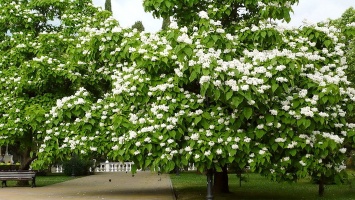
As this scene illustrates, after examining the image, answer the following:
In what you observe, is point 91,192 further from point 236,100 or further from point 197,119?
point 236,100

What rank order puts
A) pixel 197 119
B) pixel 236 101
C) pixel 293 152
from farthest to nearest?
1. pixel 293 152
2. pixel 197 119
3. pixel 236 101

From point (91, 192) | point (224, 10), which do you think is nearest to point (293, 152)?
point (224, 10)

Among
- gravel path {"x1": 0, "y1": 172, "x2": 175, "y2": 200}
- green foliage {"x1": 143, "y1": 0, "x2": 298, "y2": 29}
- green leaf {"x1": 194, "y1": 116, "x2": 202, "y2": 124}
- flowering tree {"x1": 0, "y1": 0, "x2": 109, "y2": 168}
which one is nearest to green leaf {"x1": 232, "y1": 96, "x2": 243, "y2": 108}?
green leaf {"x1": 194, "y1": 116, "x2": 202, "y2": 124}

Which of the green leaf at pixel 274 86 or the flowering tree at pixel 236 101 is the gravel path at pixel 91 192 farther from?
the green leaf at pixel 274 86

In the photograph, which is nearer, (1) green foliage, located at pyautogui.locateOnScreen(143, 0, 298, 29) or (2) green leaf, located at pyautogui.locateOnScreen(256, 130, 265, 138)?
(2) green leaf, located at pyautogui.locateOnScreen(256, 130, 265, 138)

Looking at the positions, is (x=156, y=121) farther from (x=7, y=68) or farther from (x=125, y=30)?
(x=7, y=68)

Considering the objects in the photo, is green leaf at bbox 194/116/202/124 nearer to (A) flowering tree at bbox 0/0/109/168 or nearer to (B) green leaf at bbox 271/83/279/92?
(B) green leaf at bbox 271/83/279/92

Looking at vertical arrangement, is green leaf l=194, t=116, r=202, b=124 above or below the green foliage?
→ below

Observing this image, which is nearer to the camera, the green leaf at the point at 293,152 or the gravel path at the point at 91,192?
the green leaf at the point at 293,152

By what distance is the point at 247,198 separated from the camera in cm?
1673

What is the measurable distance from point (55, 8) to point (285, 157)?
1691 centimetres

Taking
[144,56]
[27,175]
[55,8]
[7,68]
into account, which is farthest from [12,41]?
[144,56]

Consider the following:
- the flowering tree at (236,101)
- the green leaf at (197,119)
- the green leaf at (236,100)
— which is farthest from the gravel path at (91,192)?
the green leaf at (236,100)

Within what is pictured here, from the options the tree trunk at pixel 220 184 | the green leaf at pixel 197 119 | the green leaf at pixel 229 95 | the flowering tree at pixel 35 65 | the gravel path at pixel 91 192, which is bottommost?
the gravel path at pixel 91 192
